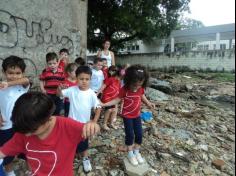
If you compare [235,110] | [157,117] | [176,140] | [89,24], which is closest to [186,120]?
[157,117]

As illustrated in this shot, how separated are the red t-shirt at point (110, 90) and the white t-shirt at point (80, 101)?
4.94ft

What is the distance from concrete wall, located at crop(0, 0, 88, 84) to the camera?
4989mm

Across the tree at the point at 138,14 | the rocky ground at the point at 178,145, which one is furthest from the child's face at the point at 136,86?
the tree at the point at 138,14

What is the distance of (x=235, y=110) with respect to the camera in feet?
24.8

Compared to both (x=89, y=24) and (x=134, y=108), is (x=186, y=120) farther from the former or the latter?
(x=89, y=24)

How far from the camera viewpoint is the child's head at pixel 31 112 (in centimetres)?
142

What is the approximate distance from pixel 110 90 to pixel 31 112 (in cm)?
329

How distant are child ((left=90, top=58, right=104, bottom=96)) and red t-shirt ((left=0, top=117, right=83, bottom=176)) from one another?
3067 millimetres

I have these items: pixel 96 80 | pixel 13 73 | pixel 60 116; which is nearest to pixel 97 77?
pixel 96 80

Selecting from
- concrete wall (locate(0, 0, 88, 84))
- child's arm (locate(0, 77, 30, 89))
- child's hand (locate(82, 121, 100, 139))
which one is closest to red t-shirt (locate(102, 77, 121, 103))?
concrete wall (locate(0, 0, 88, 84))

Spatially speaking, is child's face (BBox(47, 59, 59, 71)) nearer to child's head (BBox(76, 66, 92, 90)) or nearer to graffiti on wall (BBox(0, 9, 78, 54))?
child's head (BBox(76, 66, 92, 90))

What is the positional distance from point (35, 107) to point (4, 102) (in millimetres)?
1435

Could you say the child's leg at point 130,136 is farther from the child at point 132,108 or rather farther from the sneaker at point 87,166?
the sneaker at point 87,166

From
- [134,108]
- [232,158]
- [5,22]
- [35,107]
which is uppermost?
[5,22]
